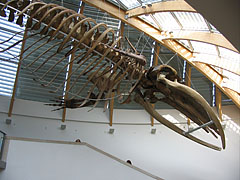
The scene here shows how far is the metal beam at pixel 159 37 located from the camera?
12.2 metres

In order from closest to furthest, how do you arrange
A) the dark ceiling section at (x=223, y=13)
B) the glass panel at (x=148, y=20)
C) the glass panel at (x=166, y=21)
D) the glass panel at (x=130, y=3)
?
the dark ceiling section at (x=223, y=13), the glass panel at (x=130, y=3), the glass panel at (x=166, y=21), the glass panel at (x=148, y=20)

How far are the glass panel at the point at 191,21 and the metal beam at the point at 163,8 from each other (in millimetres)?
958

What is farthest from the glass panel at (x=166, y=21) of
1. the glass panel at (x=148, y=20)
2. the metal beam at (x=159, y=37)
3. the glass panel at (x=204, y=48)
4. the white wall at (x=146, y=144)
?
the white wall at (x=146, y=144)

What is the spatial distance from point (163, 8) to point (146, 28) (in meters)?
2.11

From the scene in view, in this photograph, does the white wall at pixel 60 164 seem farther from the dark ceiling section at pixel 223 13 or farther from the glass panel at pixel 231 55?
the dark ceiling section at pixel 223 13

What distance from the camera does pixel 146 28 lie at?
12.8m

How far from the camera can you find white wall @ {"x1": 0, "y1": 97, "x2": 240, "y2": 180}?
14055 millimetres

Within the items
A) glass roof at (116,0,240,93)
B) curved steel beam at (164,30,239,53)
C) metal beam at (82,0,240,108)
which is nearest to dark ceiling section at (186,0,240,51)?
curved steel beam at (164,30,239,53)

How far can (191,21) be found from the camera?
38.2 feet

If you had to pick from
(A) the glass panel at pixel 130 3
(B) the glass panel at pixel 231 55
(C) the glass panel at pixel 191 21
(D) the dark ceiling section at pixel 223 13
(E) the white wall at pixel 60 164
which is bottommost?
(E) the white wall at pixel 60 164

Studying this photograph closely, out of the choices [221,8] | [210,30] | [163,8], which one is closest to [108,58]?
[221,8]

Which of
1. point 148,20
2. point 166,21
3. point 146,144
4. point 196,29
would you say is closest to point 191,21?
point 196,29

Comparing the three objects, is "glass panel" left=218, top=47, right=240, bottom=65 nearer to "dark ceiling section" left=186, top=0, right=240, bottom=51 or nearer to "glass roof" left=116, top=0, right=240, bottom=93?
"glass roof" left=116, top=0, right=240, bottom=93

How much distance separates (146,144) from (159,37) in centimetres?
483
